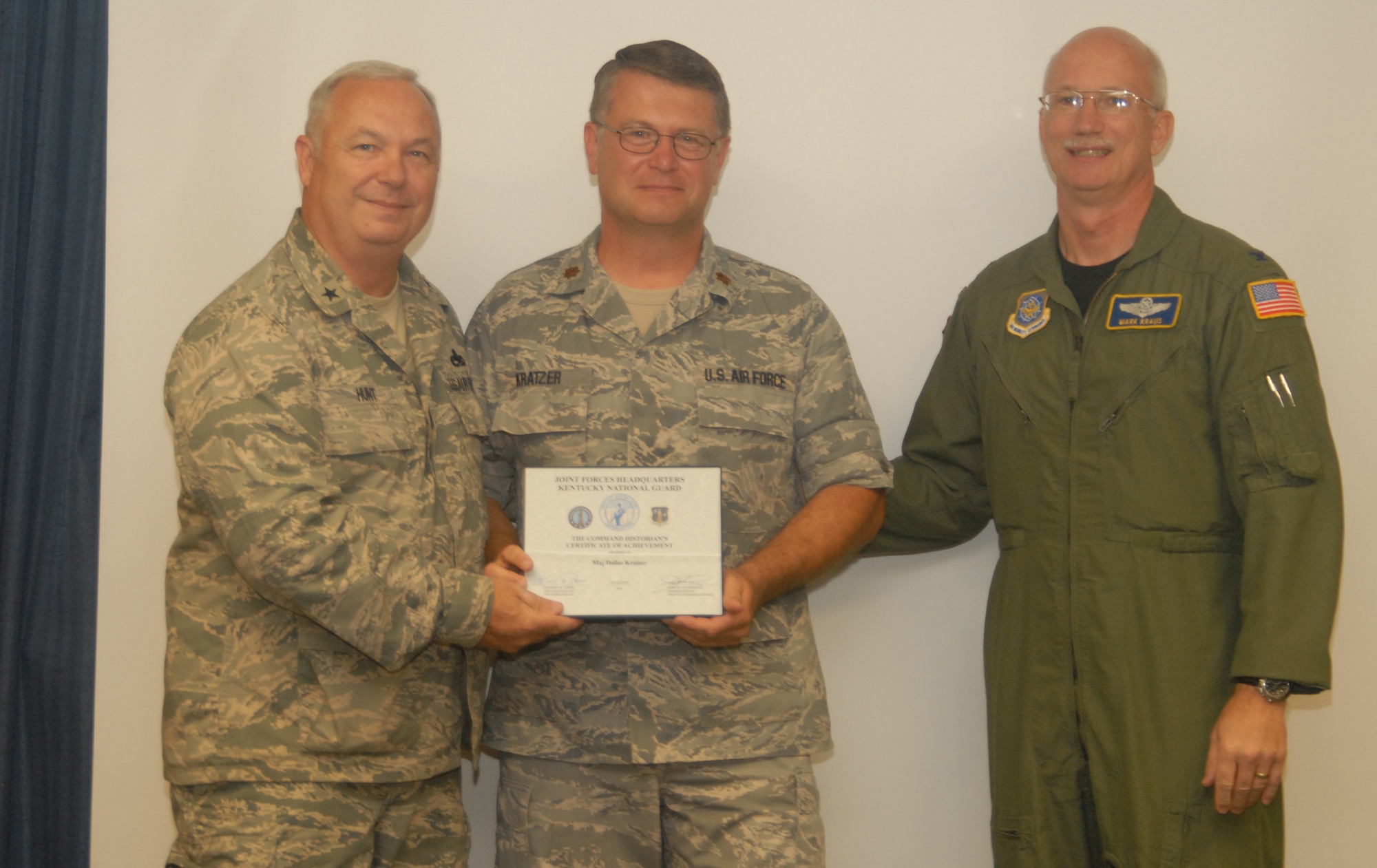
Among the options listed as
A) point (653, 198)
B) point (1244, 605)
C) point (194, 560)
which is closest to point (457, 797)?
point (194, 560)

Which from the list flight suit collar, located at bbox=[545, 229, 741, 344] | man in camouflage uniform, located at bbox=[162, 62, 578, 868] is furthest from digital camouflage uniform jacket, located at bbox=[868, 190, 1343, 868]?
man in camouflage uniform, located at bbox=[162, 62, 578, 868]

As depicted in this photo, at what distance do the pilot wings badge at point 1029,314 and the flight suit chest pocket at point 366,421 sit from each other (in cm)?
133

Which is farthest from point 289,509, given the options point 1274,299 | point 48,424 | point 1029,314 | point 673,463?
point 1274,299

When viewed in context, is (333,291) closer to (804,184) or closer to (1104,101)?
(804,184)

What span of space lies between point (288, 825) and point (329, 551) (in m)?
0.50

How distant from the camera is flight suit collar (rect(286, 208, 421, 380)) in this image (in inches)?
83.7

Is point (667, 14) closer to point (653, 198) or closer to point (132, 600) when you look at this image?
point (653, 198)

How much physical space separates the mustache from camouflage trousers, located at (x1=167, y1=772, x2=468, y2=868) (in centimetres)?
190

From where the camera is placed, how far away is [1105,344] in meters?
2.36

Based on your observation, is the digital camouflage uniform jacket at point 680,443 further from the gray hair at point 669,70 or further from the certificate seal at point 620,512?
the gray hair at point 669,70

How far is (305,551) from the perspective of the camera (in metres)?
1.93

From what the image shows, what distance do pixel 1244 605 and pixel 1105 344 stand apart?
0.58m

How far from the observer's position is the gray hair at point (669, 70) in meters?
2.38

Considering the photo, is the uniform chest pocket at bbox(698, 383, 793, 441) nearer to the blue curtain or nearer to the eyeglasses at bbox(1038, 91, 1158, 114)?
the eyeglasses at bbox(1038, 91, 1158, 114)
